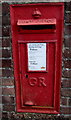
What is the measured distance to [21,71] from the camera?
58.3 inches

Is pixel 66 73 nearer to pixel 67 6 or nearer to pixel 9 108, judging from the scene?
pixel 67 6

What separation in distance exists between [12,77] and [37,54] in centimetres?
39

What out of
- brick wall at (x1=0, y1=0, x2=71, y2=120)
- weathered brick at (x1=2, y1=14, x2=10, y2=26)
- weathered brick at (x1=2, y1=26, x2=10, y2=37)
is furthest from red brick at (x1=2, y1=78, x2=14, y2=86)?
weathered brick at (x1=2, y1=14, x2=10, y2=26)

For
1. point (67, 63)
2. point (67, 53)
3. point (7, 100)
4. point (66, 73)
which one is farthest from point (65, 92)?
point (7, 100)

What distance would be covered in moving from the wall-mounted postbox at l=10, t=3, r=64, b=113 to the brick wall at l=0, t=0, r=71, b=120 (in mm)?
60

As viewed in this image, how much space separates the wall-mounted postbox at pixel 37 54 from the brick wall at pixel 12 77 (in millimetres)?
60

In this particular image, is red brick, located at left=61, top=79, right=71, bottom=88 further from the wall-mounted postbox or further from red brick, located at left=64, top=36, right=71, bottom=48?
red brick, located at left=64, top=36, right=71, bottom=48

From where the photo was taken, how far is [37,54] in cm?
142

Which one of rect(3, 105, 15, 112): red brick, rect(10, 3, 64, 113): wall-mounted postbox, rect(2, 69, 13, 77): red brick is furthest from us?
rect(3, 105, 15, 112): red brick

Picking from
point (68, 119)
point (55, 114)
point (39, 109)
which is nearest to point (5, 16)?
point (39, 109)

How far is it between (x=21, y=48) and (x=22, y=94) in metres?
0.51

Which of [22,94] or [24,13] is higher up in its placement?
[24,13]

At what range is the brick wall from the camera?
140cm

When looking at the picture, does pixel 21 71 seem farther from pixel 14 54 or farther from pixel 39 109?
pixel 39 109
